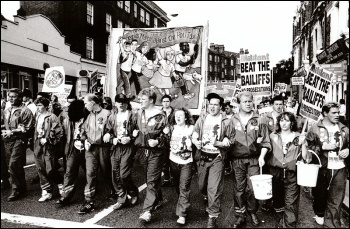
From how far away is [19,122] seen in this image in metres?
6.13

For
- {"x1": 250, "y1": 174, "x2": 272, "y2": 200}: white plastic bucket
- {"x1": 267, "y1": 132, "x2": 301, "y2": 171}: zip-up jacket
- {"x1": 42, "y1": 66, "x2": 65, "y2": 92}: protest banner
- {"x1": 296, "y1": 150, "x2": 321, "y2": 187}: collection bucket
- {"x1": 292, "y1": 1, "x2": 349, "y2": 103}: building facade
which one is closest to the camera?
{"x1": 296, "y1": 150, "x2": 321, "y2": 187}: collection bucket

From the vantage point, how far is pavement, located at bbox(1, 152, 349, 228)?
4.83 m

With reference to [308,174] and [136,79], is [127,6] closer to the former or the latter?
[136,79]

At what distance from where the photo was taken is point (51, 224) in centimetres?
475

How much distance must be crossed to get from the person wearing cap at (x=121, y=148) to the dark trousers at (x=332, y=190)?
9.02 feet

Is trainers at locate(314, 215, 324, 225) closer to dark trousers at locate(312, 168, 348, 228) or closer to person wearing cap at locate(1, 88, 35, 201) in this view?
dark trousers at locate(312, 168, 348, 228)

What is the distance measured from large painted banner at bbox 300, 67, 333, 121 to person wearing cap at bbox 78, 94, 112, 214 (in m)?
3.15

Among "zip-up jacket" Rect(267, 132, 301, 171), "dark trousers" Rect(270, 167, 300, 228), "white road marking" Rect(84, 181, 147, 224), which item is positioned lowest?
"white road marking" Rect(84, 181, 147, 224)

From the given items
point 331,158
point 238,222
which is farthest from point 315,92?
point 238,222

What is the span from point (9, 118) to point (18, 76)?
13930 millimetres

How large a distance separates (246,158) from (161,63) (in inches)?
156

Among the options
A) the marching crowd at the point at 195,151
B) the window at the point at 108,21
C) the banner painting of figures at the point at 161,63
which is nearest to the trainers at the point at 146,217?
the marching crowd at the point at 195,151

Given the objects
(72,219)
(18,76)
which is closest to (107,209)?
(72,219)

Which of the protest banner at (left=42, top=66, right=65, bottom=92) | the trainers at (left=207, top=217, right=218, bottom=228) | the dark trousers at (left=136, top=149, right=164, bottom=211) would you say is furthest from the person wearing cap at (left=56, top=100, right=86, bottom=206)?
the protest banner at (left=42, top=66, right=65, bottom=92)
